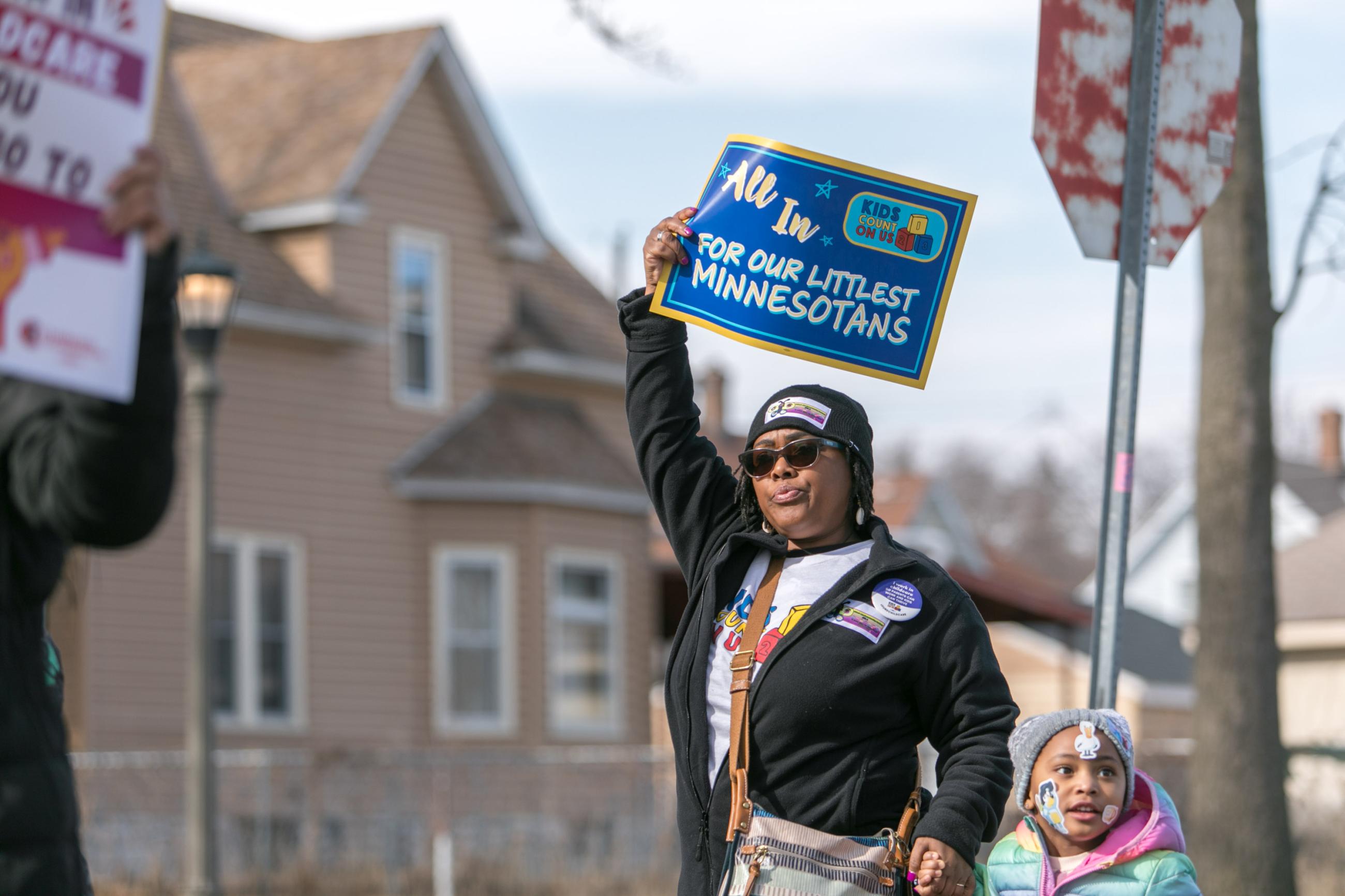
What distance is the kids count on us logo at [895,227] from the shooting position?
4.42 meters

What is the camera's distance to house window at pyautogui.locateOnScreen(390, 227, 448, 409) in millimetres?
20500

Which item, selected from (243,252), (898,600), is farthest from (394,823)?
(898,600)

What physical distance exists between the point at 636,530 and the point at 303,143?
5567 millimetres

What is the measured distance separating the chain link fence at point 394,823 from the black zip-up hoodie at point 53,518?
1178 cm

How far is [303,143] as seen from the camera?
20.5 meters

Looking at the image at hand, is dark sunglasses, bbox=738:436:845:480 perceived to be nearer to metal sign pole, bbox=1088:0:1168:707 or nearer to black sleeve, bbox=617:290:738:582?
black sleeve, bbox=617:290:738:582

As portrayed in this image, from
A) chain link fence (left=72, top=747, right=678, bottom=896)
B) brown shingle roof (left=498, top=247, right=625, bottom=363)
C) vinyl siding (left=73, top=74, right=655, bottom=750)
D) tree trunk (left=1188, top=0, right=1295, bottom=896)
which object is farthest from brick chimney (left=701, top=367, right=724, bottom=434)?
tree trunk (left=1188, top=0, right=1295, bottom=896)

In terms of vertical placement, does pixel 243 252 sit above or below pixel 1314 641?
above

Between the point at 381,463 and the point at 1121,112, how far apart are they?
15.6 meters

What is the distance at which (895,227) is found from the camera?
446 centimetres

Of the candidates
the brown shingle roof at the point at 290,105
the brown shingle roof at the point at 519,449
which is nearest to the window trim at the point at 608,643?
the brown shingle roof at the point at 519,449

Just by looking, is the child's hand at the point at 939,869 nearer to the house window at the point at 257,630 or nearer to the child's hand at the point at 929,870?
the child's hand at the point at 929,870

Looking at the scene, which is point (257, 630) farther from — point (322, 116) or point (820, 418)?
point (820, 418)

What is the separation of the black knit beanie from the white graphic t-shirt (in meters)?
0.23
